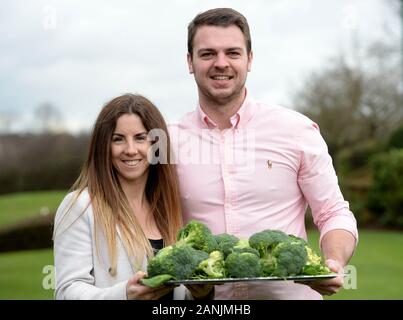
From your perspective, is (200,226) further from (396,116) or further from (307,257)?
(396,116)

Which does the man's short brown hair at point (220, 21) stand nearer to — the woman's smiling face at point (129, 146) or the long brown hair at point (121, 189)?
the long brown hair at point (121, 189)

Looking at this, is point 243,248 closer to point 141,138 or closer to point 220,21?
point 141,138

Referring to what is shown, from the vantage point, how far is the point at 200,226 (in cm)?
305

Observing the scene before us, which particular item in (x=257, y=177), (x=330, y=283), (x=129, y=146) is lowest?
(x=330, y=283)

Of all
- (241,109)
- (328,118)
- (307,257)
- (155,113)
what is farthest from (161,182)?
(328,118)

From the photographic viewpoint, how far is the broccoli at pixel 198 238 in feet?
9.91

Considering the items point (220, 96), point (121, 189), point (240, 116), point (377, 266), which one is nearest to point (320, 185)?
point (240, 116)

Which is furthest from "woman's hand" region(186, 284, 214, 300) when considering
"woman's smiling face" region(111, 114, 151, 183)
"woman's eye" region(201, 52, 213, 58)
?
"woman's eye" region(201, 52, 213, 58)

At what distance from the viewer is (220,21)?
3643mm

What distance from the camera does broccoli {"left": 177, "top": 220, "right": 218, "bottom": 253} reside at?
3020mm

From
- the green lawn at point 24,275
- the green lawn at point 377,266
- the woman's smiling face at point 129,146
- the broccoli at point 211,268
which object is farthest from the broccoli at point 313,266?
the green lawn at point 377,266

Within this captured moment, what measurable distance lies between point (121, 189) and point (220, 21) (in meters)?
0.94

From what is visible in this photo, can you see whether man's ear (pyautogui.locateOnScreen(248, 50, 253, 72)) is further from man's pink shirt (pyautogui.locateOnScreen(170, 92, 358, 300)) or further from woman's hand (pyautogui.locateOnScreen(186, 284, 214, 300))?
woman's hand (pyautogui.locateOnScreen(186, 284, 214, 300))
